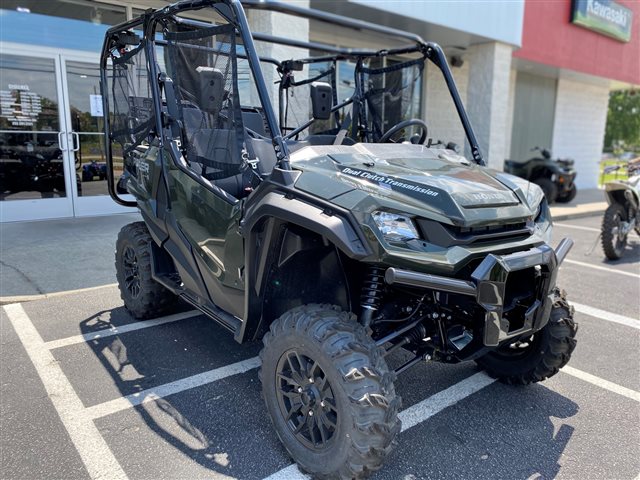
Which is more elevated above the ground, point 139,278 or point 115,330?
point 139,278

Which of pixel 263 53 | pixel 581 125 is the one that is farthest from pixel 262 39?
pixel 581 125

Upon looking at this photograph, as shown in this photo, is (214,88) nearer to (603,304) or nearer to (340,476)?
(340,476)

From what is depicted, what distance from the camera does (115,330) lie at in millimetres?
4074

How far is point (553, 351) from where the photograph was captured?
295 centimetres

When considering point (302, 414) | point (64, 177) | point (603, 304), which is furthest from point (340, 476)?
point (64, 177)

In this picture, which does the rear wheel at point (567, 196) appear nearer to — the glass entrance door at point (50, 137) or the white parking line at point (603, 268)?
the white parking line at point (603, 268)

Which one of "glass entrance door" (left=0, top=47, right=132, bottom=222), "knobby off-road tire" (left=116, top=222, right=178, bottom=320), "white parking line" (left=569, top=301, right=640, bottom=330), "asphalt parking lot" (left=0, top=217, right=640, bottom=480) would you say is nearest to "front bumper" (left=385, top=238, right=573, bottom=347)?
"asphalt parking lot" (left=0, top=217, right=640, bottom=480)

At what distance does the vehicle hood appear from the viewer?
2.25m

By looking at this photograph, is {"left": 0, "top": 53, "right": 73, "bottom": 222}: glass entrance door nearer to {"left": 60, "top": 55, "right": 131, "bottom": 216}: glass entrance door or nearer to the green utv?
{"left": 60, "top": 55, "right": 131, "bottom": 216}: glass entrance door

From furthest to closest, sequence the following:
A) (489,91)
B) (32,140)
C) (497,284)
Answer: (489,91)
(32,140)
(497,284)

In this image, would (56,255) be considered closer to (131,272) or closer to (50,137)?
(131,272)

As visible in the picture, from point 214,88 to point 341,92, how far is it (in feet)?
9.07

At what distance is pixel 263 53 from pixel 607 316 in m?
4.80

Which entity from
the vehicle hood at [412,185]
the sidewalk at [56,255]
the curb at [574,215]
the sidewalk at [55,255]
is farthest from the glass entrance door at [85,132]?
the curb at [574,215]
